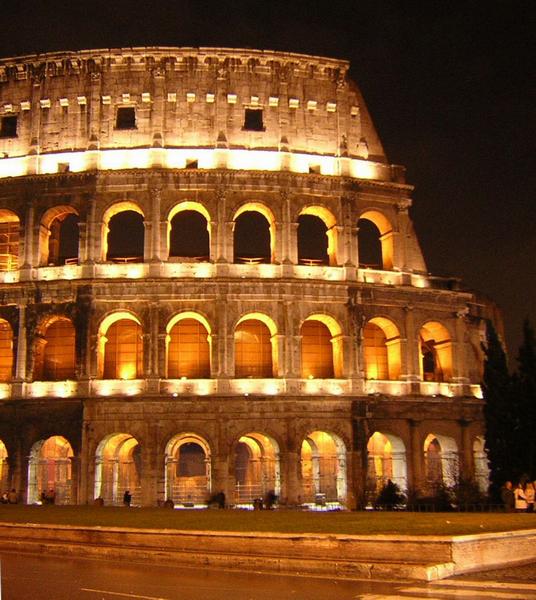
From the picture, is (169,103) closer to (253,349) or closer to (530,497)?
(253,349)

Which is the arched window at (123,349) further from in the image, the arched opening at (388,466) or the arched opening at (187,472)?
the arched opening at (388,466)

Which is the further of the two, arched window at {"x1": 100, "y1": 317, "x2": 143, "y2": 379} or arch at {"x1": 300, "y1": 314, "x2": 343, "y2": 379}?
arch at {"x1": 300, "y1": 314, "x2": 343, "y2": 379}

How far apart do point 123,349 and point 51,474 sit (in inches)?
322

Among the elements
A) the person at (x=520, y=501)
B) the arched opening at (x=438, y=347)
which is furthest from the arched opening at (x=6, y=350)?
the person at (x=520, y=501)

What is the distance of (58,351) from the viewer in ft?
104

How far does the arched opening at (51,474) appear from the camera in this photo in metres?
29.4

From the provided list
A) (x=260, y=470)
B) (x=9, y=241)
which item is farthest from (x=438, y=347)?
(x=9, y=241)

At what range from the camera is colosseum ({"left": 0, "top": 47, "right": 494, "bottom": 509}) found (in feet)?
96.0

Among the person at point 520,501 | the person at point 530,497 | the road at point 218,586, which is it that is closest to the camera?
the road at point 218,586

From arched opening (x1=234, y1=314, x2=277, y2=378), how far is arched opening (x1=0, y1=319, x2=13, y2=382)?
29.4ft

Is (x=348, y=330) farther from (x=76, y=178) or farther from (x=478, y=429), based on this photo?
(x=76, y=178)

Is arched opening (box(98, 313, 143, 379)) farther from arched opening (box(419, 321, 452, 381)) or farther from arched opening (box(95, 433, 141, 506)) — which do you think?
arched opening (box(419, 321, 452, 381))

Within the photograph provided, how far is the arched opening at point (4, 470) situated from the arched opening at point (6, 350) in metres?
2.74

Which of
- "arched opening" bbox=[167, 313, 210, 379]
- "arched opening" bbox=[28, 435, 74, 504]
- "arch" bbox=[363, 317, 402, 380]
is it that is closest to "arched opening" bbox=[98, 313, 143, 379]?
"arched opening" bbox=[167, 313, 210, 379]
